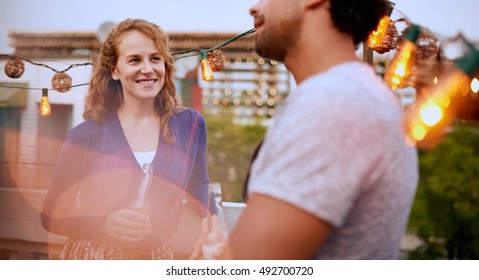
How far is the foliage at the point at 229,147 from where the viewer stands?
1742 cm

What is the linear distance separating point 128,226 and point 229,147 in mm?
16020

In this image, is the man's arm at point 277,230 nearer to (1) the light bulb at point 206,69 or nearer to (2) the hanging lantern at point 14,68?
(1) the light bulb at point 206,69

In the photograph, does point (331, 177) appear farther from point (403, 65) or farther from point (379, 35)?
point (379, 35)

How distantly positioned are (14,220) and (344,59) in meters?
2.68

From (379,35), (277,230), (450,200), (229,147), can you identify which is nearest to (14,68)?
(379,35)

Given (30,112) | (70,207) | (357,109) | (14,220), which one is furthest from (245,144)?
(357,109)

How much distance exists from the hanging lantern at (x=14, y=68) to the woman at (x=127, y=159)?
0.62m

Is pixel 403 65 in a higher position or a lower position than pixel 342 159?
higher

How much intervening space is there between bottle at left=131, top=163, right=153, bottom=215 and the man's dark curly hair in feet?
3.76

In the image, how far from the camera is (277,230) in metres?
0.69

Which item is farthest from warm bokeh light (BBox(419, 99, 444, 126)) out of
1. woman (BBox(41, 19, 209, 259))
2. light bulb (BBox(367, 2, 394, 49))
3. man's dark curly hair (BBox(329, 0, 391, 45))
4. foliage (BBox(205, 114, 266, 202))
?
foliage (BBox(205, 114, 266, 202))

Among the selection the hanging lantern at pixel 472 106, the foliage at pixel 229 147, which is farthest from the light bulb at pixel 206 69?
the foliage at pixel 229 147

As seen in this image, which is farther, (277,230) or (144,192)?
(144,192)

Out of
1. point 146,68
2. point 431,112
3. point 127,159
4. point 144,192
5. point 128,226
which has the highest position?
point 146,68
